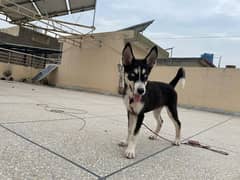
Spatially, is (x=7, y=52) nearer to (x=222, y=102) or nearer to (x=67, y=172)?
(x=222, y=102)

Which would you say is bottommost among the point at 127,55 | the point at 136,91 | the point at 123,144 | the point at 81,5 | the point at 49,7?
the point at 123,144

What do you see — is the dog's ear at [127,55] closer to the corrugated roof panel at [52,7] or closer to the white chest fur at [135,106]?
the white chest fur at [135,106]

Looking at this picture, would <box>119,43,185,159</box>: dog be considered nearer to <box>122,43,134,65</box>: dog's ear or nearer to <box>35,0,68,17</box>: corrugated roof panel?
<box>122,43,134,65</box>: dog's ear

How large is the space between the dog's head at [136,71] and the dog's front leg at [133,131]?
0.68 feet

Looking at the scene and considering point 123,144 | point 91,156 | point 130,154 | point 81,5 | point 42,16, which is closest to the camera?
point 91,156

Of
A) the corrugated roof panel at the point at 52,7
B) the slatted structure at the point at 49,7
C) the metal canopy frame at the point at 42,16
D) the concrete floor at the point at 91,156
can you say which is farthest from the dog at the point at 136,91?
the corrugated roof panel at the point at 52,7

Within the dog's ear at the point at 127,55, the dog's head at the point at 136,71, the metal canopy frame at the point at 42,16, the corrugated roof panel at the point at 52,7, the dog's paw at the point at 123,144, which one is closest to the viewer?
the dog's head at the point at 136,71

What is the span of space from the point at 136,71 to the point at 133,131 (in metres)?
0.59

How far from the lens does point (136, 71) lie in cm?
204

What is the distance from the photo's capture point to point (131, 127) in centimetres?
233

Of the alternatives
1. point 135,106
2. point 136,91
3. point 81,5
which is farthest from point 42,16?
point 136,91

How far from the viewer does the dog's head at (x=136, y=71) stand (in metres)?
2.01

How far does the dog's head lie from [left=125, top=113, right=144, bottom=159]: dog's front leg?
206mm

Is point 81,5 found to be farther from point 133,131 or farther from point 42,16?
point 133,131
